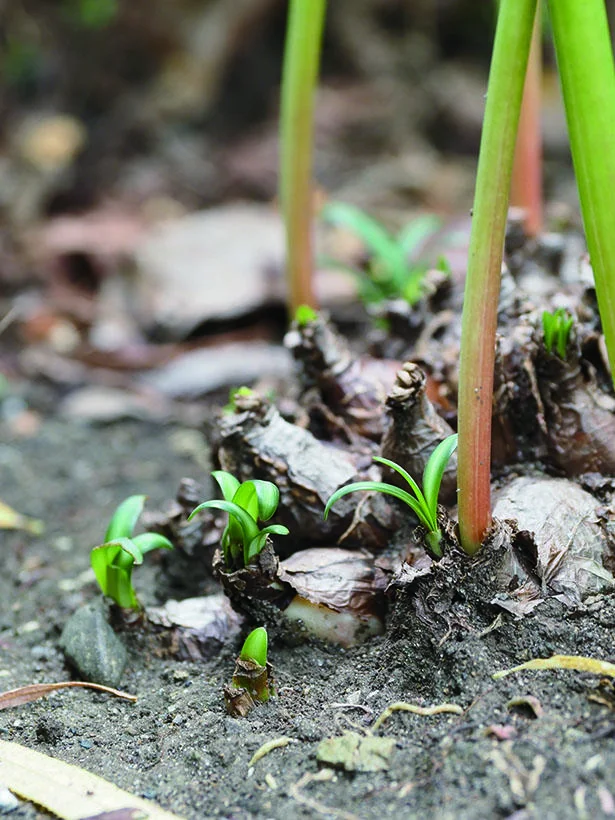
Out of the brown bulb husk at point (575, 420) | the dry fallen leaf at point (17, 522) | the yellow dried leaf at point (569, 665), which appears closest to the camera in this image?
the yellow dried leaf at point (569, 665)

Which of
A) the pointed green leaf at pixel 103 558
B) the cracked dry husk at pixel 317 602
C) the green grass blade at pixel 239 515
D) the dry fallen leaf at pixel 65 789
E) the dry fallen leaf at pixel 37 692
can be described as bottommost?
the dry fallen leaf at pixel 37 692

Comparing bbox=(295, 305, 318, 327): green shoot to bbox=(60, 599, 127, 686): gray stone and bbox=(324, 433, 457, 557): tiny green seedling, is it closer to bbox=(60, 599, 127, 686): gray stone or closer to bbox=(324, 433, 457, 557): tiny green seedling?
bbox=(324, 433, 457, 557): tiny green seedling

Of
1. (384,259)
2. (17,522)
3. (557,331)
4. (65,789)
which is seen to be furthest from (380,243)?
(65,789)

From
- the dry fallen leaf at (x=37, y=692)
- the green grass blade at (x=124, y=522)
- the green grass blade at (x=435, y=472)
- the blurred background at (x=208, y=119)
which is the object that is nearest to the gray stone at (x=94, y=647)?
the dry fallen leaf at (x=37, y=692)

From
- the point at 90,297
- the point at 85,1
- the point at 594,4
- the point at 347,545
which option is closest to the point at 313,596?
the point at 347,545

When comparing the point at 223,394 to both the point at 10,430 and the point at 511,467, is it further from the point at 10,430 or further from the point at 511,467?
the point at 511,467

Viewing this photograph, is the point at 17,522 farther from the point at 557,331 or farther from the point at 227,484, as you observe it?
the point at 557,331

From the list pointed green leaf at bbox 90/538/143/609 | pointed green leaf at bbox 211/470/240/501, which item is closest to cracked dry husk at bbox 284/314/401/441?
pointed green leaf at bbox 211/470/240/501

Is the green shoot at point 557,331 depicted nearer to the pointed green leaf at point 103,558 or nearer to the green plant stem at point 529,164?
the pointed green leaf at point 103,558
